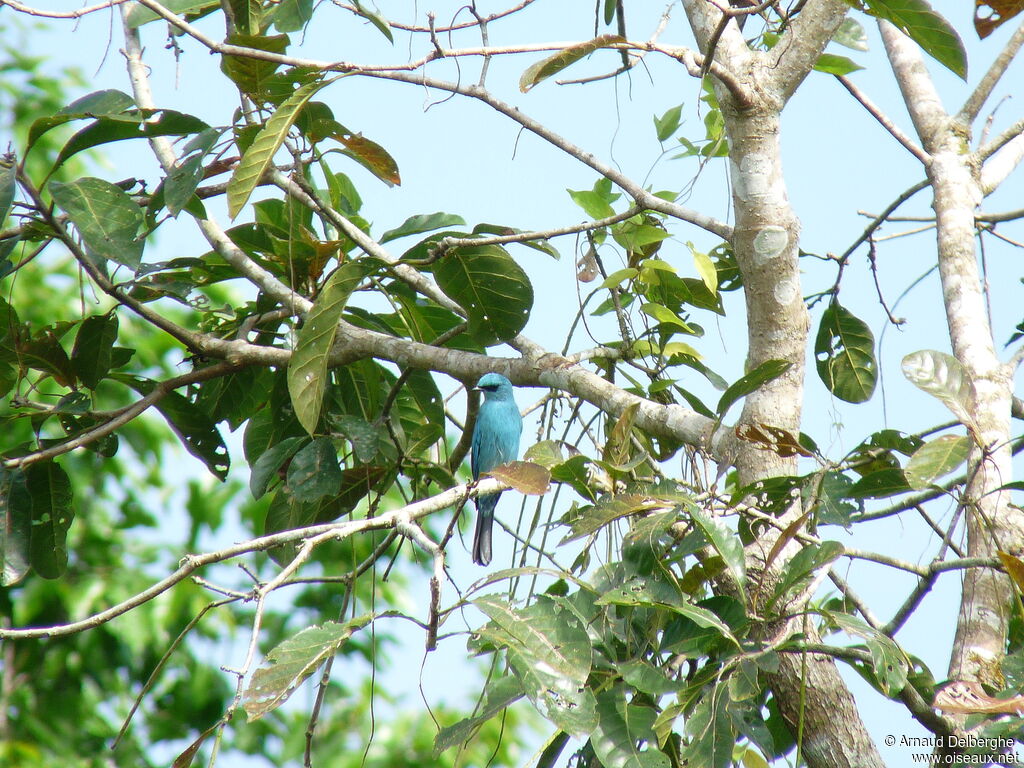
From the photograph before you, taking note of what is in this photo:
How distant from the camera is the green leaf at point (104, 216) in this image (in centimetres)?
260

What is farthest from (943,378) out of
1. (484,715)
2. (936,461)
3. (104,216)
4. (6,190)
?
(6,190)

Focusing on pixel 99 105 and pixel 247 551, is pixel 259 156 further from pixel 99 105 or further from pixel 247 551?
pixel 247 551

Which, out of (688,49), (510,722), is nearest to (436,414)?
(688,49)

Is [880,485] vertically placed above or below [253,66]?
below

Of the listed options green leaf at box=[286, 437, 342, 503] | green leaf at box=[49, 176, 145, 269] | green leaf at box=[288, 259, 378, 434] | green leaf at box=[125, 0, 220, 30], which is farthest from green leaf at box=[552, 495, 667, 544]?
green leaf at box=[125, 0, 220, 30]

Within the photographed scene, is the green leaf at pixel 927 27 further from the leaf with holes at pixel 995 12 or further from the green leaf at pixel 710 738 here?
the green leaf at pixel 710 738

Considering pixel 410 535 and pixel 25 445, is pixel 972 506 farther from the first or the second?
pixel 25 445

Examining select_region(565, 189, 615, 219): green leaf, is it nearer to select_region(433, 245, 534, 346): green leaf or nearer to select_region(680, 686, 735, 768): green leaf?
select_region(433, 245, 534, 346): green leaf

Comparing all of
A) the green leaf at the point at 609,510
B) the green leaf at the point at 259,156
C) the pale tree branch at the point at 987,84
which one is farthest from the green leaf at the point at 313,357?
the pale tree branch at the point at 987,84

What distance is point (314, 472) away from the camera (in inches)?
114

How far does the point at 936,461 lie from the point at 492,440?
383cm

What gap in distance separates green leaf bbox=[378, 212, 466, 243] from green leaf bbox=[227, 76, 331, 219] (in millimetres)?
759

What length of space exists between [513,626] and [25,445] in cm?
206

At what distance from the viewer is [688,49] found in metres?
2.76
